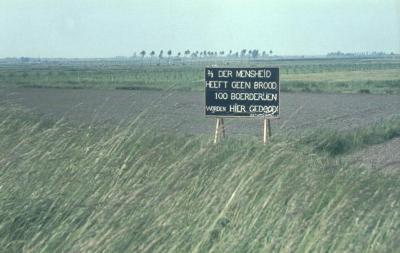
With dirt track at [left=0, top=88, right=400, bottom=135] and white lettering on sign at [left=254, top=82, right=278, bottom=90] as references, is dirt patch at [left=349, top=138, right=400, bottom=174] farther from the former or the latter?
dirt track at [left=0, top=88, right=400, bottom=135]

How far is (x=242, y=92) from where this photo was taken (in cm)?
1630

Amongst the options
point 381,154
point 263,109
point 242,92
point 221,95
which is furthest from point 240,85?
point 381,154

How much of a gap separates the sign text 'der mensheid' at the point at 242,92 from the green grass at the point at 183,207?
29.5 ft

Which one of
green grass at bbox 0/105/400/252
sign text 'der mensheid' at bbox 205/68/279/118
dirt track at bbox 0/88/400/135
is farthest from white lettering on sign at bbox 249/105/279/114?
green grass at bbox 0/105/400/252

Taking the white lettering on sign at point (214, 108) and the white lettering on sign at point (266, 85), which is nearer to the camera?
the white lettering on sign at point (266, 85)

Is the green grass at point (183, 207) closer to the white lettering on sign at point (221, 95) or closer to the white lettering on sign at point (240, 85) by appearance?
the white lettering on sign at point (240, 85)

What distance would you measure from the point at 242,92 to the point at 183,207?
443 inches

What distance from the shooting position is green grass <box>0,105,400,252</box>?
4395mm

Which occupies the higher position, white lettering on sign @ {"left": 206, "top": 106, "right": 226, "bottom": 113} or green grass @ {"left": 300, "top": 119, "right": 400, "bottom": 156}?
white lettering on sign @ {"left": 206, "top": 106, "right": 226, "bottom": 113}

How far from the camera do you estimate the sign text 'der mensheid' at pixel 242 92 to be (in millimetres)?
16000

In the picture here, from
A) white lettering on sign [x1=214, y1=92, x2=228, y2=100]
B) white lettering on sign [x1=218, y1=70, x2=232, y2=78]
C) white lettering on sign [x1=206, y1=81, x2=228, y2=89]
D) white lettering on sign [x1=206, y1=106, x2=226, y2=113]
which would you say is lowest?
white lettering on sign [x1=206, y1=106, x2=226, y2=113]

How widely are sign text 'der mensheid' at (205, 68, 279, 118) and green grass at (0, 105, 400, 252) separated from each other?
900cm

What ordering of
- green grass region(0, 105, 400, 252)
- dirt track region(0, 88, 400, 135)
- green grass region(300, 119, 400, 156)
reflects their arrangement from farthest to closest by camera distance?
dirt track region(0, 88, 400, 135) → green grass region(300, 119, 400, 156) → green grass region(0, 105, 400, 252)

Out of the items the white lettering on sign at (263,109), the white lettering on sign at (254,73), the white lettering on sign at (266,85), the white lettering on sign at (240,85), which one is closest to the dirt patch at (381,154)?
the white lettering on sign at (263,109)
